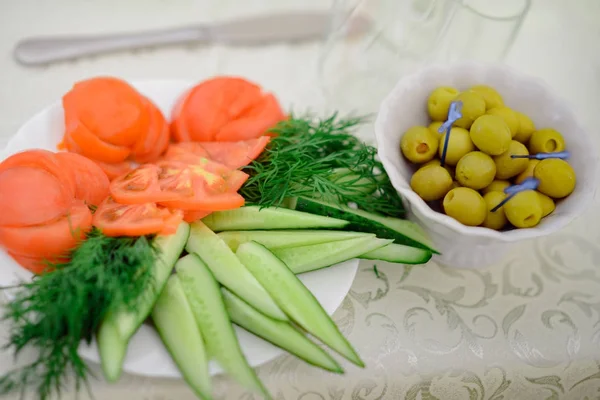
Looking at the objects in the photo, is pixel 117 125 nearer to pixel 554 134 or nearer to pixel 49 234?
pixel 49 234

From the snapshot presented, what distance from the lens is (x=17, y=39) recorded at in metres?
0.99

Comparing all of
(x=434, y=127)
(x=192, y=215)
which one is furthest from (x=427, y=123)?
(x=192, y=215)

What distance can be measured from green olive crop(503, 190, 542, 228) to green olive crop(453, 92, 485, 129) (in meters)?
0.13

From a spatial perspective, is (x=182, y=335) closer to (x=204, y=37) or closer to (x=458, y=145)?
(x=458, y=145)

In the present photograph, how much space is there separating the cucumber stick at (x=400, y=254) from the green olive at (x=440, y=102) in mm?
204

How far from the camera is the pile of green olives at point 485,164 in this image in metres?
0.66

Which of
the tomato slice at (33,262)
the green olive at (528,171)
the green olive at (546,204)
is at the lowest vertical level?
the tomato slice at (33,262)

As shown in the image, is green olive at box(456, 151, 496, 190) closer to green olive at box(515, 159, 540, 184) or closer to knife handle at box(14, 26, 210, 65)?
green olive at box(515, 159, 540, 184)

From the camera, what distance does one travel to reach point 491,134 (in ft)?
2.22

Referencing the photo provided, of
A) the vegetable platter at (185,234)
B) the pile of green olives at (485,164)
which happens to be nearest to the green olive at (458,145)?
the pile of green olives at (485,164)

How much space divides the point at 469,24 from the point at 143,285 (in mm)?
871

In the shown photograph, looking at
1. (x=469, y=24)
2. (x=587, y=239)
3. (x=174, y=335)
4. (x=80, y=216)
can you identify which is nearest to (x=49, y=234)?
(x=80, y=216)

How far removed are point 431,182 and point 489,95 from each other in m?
0.17

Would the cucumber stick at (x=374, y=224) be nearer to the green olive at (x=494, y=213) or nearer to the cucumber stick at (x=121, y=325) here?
the green olive at (x=494, y=213)
